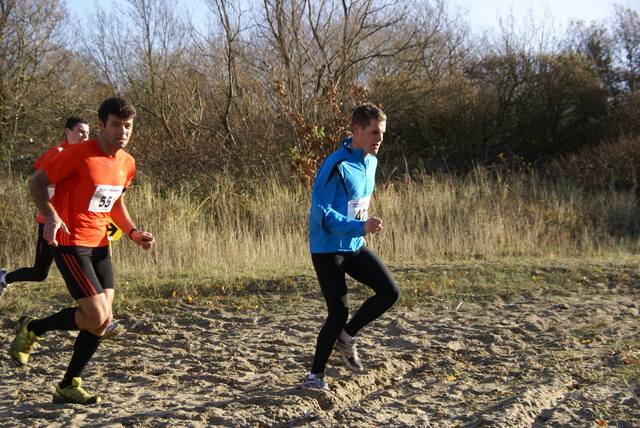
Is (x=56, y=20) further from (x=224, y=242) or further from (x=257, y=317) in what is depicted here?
(x=257, y=317)

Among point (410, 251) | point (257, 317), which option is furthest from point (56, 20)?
point (257, 317)

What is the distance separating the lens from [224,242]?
33.6 ft

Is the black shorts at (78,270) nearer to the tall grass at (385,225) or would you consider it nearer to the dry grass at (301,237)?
the dry grass at (301,237)

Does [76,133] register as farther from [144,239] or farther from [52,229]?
[52,229]

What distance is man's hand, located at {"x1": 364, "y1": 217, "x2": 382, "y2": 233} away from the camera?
3.71 metres

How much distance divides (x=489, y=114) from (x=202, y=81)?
29.5 ft

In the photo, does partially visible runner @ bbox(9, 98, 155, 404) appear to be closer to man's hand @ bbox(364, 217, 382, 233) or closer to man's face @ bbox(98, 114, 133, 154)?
man's face @ bbox(98, 114, 133, 154)

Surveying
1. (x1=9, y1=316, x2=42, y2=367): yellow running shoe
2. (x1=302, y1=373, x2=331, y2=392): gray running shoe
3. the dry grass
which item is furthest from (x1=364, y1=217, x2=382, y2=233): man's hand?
the dry grass

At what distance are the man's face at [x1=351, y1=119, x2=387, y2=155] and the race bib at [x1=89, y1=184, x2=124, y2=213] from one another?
5.03ft

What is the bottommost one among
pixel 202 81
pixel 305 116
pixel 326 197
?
pixel 326 197

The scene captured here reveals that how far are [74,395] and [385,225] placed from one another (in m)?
7.40

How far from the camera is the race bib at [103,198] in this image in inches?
158

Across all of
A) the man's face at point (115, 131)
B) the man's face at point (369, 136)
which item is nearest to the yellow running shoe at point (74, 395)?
the man's face at point (115, 131)

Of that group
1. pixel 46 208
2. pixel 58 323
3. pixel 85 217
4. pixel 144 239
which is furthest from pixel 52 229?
pixel 58 323
